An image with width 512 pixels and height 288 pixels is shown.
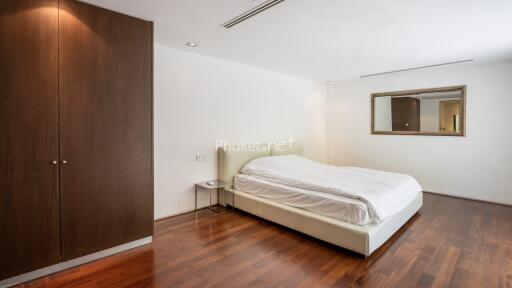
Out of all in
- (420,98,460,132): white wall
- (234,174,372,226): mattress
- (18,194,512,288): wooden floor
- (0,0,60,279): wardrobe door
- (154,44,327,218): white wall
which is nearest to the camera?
(0,0,60,279): wardrobe door

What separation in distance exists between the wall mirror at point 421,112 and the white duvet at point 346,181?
5.70 ft

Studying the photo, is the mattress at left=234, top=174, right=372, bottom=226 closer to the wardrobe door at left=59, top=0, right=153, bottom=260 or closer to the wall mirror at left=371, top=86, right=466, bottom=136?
the wardrobe door at left=59, top=0, right=153, bottom=260

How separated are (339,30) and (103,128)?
8.76ft

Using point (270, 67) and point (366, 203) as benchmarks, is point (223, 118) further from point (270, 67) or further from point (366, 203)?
point (366, 203)

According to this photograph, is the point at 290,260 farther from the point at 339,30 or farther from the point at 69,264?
the point at 339,30

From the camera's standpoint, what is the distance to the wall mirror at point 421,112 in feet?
14.8

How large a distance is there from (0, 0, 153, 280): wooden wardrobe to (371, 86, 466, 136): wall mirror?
186 inches

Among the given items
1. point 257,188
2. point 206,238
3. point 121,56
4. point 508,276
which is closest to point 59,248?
point 206,238

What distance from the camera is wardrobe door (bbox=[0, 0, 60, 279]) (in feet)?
6.29

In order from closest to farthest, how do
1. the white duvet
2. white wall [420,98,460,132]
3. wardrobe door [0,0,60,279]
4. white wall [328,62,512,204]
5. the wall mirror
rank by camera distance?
wardrobe door [0,0,60,279] → the white duvet → white wall [328,62,512,204] → the wall mirror → white wall [420,98,460,132]

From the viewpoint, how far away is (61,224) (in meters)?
2.18

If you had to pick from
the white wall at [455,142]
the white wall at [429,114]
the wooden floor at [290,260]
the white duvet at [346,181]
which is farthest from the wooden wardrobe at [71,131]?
the white wall at [429,114]

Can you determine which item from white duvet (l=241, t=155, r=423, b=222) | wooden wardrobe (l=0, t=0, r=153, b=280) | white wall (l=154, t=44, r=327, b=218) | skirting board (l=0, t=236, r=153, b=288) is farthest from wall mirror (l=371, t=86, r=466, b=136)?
skirting board (l=0, t=236, r=153, b=288)

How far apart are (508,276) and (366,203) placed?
Result: 125cm
